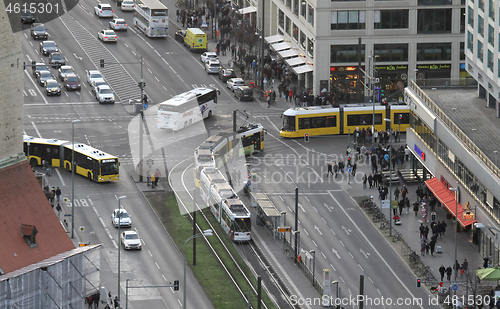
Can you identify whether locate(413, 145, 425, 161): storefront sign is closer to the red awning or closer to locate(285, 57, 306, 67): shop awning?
the red awning

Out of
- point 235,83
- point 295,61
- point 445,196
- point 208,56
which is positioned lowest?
point 445,196

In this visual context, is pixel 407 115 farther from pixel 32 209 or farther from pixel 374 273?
pixel 32 209

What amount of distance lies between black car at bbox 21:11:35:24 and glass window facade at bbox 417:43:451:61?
55349 millimetres

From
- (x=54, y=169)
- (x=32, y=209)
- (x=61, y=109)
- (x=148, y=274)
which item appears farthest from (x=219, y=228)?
(x=61, y=109)

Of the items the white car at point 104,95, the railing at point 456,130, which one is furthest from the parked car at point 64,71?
the railing at point 456,130

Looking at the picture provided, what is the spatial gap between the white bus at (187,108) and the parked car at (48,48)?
85.0ft

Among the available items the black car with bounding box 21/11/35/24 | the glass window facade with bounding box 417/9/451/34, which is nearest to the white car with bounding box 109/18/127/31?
the black car with bounding box 21/11/35/24

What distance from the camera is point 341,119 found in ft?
438

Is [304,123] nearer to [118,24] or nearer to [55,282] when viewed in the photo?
[118,24]

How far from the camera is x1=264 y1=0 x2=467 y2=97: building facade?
14462 centimetres

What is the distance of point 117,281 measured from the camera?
9619 centimetres

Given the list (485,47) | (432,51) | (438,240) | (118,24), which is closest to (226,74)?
(118,24)

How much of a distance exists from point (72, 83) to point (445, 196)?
181ft

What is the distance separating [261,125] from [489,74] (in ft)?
99.5
